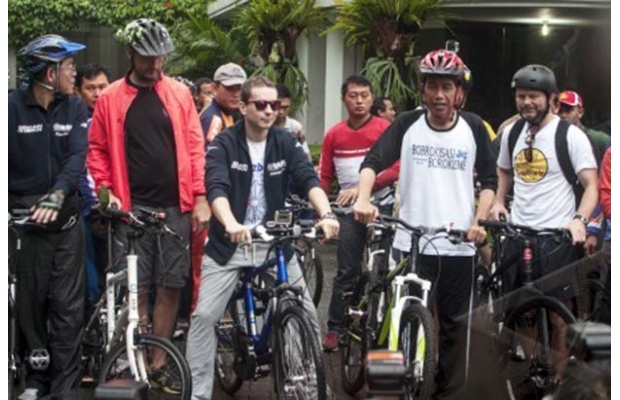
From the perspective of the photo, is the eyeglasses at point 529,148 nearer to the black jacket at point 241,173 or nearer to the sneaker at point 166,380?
the black jacket at point 241,173

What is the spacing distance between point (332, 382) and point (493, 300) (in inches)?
48.2

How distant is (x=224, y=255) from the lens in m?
6.39

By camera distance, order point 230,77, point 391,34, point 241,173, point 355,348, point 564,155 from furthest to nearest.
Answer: point 391,34
point 230,77
point 355,348
point 564,155
point 241,173

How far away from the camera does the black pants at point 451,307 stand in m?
6.68

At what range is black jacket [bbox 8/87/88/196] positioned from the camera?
A: 6668 millimetres

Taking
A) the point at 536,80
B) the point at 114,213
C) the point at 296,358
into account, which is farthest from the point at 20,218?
the point at 536,80

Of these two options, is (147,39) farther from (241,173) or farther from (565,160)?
(565,160)

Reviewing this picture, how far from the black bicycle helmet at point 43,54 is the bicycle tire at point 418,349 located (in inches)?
98.4

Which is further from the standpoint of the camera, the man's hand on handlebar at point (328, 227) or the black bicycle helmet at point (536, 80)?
the black bicycle helmet at point (536, 80)

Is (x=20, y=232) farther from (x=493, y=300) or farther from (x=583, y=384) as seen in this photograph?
(x=583, y=384)

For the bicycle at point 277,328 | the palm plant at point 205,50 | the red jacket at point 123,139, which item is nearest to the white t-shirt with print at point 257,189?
the bicycle at point 277,328

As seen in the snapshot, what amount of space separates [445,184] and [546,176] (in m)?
0.72

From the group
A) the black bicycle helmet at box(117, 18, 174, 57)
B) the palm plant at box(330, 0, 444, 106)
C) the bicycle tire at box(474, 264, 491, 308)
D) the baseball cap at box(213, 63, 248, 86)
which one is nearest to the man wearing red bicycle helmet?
the bicycle tire at box(474, 264, 491, 308)

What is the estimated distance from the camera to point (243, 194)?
21.4 ft
